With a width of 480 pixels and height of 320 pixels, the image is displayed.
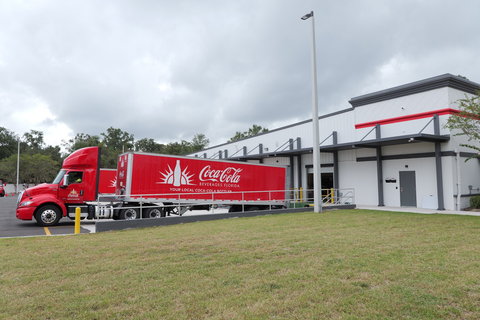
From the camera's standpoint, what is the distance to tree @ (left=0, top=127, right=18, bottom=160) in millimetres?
69250

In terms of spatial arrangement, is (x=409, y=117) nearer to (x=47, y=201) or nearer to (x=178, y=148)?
(x=47, y=201)

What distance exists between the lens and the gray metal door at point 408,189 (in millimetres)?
18688

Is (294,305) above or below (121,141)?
below

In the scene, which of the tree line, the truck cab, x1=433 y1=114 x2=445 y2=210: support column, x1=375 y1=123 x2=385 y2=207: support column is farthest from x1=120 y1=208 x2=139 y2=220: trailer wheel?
the tree line

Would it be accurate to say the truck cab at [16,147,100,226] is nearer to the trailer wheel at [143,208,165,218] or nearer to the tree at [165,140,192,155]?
the trailer wheel at [143,208,165,218]

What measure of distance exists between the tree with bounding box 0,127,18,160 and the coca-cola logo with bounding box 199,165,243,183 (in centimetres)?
7147

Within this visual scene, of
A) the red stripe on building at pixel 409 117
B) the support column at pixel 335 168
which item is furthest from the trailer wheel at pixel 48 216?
the red stripe on building at pixel 409 117

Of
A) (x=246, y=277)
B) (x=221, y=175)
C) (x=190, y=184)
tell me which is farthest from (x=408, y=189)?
(x=246, y=277)

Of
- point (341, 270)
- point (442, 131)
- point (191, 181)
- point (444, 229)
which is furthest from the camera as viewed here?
point (442, 131)

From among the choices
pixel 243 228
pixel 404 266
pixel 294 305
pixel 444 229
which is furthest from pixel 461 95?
pixel 294 305

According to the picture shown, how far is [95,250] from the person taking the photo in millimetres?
7340

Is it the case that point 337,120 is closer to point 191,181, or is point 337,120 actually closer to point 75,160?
point 191,181

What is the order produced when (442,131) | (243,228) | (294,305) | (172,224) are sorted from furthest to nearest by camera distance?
(442,131) < (172,224) < (243,228) < (294,305)

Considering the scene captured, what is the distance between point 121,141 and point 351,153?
2816 inches
